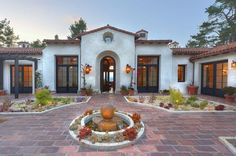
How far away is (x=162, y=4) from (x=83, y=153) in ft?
52.2

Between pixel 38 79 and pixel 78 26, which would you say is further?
pixel 78 26

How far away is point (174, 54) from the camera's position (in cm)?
1354

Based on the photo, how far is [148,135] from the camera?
4406 millimetres

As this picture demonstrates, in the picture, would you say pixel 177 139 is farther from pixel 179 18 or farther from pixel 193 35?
pixel 193 35

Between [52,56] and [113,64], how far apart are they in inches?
199

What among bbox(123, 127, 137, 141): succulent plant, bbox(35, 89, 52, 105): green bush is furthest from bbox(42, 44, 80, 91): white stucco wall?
bbox(123, 127, 137, 141): succulent plant

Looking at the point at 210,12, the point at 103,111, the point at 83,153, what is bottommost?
the point at 83,153

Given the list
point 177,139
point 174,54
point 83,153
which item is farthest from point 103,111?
point 174,54

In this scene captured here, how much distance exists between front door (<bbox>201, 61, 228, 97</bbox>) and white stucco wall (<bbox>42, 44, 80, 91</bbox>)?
10294mm

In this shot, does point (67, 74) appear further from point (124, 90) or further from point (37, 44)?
point (37, 44)

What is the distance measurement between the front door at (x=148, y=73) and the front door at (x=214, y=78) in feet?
12.1

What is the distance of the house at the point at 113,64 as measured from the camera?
42.2ft

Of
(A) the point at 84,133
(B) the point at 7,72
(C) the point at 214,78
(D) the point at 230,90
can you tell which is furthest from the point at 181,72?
(B) the point at 7,72

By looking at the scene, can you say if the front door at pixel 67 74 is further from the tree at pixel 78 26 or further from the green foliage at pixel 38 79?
the tree at pixel 78 26
